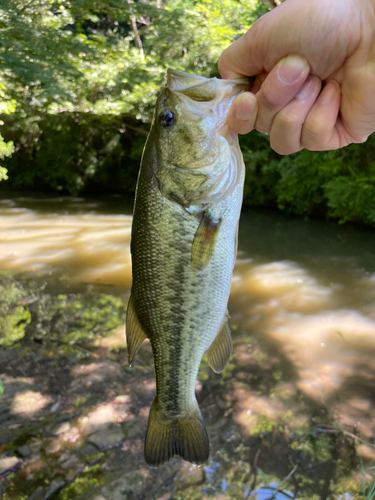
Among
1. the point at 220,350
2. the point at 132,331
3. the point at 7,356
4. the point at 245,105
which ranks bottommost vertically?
the point at 7,356

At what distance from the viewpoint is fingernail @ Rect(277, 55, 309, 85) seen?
62.0 inches

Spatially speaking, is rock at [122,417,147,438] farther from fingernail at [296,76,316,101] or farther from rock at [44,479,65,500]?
fingernail at [296,76,316,101]

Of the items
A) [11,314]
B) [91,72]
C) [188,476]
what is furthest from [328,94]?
[91,72]

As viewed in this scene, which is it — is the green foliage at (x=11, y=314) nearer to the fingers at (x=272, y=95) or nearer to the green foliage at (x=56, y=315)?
the green foliage at (x=56, y=315)

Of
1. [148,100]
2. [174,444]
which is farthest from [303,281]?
[148,100]

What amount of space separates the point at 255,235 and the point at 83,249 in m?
4.29

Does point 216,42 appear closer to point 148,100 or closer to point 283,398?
point 148,100

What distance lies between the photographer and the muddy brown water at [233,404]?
2.87m

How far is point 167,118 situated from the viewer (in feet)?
5.57

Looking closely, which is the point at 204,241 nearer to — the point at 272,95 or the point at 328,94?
the point at 272,95

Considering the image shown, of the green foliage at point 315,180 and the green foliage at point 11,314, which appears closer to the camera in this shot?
the green foliage at point 11,314

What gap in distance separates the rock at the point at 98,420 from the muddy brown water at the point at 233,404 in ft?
0.04

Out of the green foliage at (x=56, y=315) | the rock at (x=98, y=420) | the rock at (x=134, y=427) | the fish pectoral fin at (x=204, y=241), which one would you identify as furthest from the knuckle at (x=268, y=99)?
the green foliage at (x=56, y=315)

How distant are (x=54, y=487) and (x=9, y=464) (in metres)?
0.41
